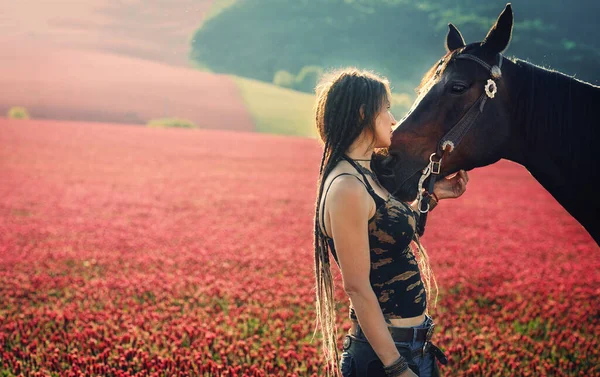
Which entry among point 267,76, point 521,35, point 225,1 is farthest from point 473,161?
point 225,1

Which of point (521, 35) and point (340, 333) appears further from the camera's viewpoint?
point (521, 35)

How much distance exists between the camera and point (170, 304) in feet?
20.3

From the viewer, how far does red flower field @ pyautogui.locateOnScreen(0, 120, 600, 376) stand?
15.5ft

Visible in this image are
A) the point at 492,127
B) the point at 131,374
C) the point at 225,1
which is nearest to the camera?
the point at 492,127

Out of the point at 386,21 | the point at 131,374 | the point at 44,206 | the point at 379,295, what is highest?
the point at 386,21

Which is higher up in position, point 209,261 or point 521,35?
point 521,35

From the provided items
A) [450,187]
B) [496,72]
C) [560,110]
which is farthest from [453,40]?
[450,187]

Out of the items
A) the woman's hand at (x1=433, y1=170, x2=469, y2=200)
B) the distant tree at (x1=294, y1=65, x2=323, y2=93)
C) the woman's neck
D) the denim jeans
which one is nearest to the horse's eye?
the woman's hand at (x1=433, y1=170, x2=469, y2=200)

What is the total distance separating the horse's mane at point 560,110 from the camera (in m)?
2.54

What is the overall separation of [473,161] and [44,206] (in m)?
11.8

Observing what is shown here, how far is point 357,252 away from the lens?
2.05 m

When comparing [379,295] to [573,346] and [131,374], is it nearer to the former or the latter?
[131,374]

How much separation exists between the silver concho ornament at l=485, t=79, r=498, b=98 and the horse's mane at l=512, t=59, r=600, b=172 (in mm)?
179

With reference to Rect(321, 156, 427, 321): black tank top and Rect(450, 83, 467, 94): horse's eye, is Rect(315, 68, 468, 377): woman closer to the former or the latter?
Rect(321, 156, 427, 321): black tank top
